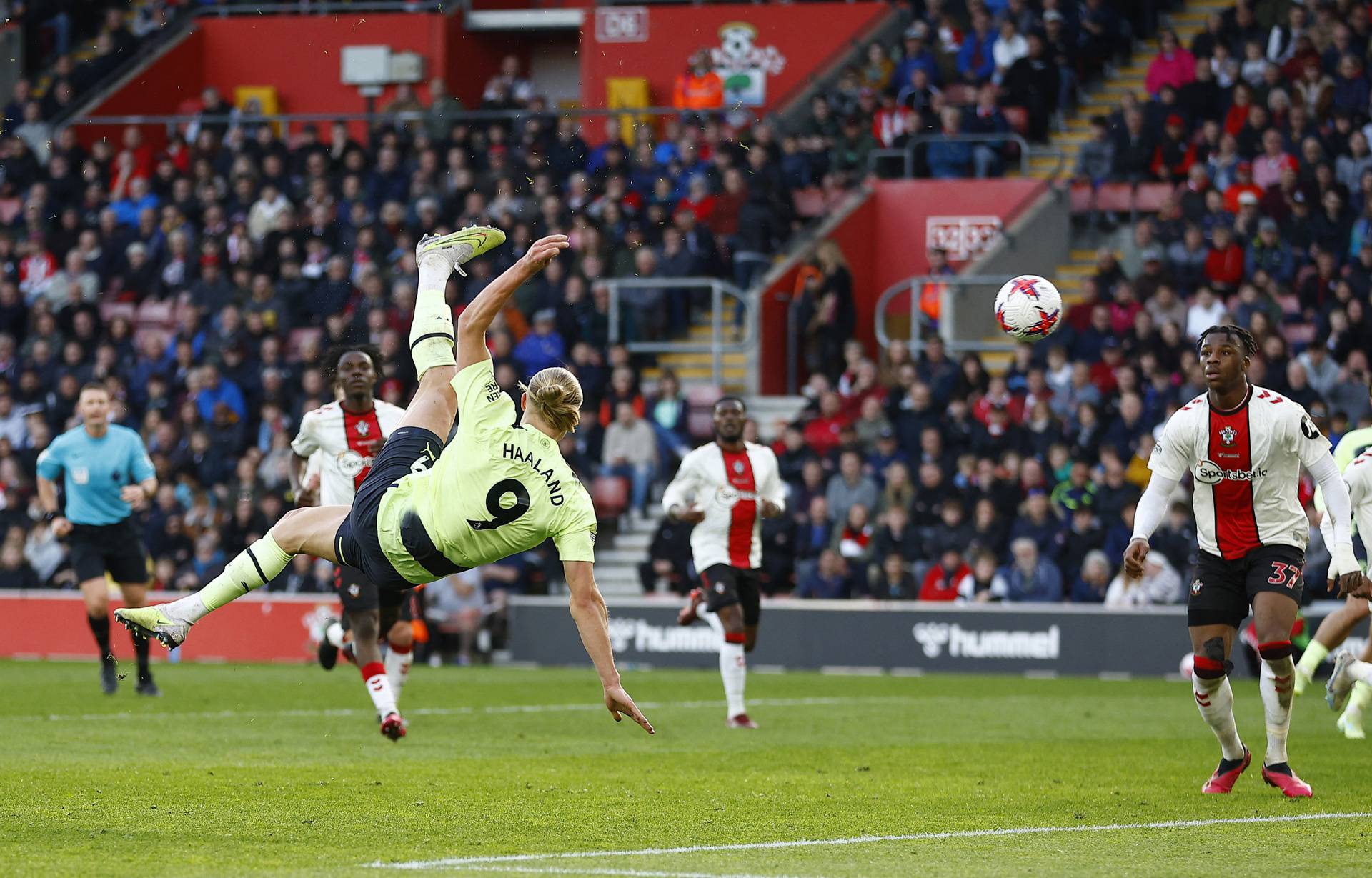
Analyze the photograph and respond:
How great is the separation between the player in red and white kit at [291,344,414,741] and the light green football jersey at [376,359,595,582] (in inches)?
159

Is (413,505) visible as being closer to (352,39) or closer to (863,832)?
(863,832)

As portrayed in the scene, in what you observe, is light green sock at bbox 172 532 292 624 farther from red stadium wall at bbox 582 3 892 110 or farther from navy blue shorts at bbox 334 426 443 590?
red stadium wall at bbox 582 3 892 110

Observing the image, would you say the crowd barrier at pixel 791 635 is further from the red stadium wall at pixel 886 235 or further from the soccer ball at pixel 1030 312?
the soccer ball at pixel 1030 312

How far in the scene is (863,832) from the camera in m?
9.02

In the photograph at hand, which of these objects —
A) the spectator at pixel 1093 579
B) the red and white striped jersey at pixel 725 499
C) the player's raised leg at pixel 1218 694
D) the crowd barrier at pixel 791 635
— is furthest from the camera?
the spectator at pixel 1093 579

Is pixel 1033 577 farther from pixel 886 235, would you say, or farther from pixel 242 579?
pixel 242 579

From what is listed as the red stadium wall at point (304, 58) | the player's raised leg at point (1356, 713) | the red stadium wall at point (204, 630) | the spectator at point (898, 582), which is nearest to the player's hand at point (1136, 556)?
the player's raised leg at point (1356, 713)

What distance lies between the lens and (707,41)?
30828mm

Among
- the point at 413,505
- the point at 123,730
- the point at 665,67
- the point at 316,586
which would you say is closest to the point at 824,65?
the point at 665,67

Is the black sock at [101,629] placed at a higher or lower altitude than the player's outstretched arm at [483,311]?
lower

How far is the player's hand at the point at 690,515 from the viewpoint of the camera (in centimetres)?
1555

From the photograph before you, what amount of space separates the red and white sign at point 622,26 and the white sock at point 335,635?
17.7m

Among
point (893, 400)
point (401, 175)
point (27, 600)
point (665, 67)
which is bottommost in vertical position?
point (27, 600)

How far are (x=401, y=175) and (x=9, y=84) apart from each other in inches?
347
